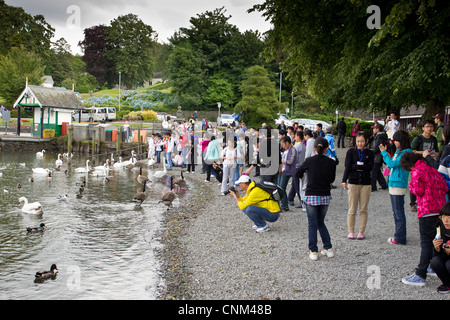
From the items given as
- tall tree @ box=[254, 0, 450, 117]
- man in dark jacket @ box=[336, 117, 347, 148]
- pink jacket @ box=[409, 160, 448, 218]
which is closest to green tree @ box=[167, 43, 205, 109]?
man in dark jacket @ box=[336, 117, 347, 148]

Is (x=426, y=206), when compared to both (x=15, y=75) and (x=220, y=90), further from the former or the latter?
(x=220, y=90)

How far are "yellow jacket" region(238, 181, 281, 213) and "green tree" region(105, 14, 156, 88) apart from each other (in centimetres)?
8941

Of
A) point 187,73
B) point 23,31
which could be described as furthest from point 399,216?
A: point 23,31

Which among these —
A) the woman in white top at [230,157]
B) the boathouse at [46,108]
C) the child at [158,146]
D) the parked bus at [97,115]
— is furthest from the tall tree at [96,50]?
the woman in white top at [230,157]

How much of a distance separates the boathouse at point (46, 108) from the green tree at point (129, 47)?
52.7m

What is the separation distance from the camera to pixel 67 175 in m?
24.6

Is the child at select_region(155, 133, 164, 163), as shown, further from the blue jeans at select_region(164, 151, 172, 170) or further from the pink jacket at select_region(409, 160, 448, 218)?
the pink jacket at select_region(409, 160, 448, 218)

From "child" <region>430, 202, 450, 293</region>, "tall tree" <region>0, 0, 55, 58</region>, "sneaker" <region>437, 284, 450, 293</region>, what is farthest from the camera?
"tall tree" <region>0, 0, 55, 58</region>

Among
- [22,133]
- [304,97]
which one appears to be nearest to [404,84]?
[22,133]

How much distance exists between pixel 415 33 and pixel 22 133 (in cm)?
4093

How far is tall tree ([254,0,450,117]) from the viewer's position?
43.3ft

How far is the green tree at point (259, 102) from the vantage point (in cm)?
5388

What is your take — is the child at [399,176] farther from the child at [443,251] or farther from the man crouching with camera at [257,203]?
the man crouching with camera at [257,203]
